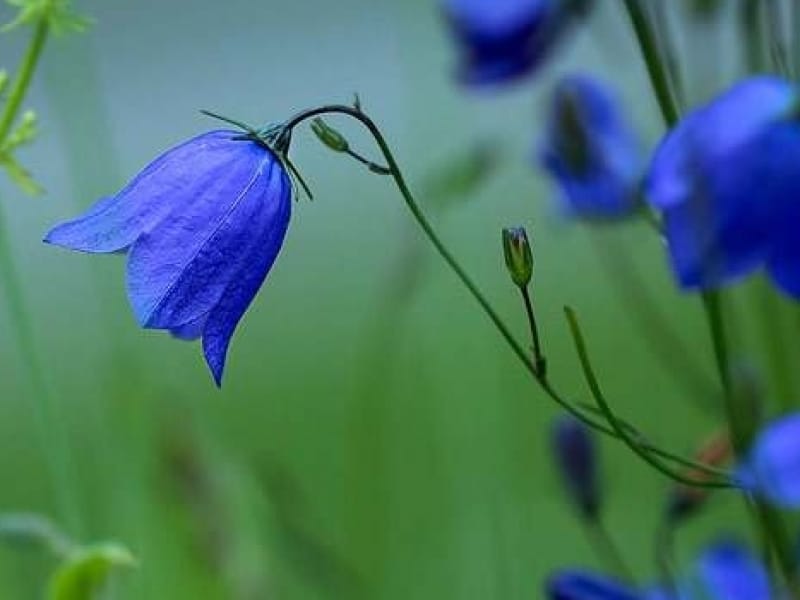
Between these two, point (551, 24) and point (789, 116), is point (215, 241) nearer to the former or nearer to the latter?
point (789, 116)

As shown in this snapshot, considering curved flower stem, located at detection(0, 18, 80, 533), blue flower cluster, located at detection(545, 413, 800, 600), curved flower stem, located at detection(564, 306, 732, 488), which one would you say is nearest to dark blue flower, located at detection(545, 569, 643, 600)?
blue flower cluster, located at detection(545, 413, 800, 600)

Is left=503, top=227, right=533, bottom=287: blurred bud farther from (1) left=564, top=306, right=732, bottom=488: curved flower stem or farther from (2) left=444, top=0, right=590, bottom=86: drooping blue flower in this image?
(2) left=444, top=0, right=590, bottom=86: drooping blue flower

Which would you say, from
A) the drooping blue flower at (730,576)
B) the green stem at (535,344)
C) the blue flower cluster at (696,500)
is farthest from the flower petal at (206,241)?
the drooping blue flower at (730,576)

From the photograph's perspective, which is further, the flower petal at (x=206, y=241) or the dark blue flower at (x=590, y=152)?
the dark blue flower at (x=590, y=152)

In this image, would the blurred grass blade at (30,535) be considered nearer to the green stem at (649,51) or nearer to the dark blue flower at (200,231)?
the dark blue flower at (200,231)

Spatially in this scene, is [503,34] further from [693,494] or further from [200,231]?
[200,231]

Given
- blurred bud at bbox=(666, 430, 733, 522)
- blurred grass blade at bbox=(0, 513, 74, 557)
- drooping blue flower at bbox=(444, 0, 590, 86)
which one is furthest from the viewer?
drooping blue flower at bbox=(444, 0, 590, 86)

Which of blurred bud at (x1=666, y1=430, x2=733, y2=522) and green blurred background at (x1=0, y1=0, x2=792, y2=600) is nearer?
blurred bud at (x1=666, y1=430, x2=733, y2=522)
